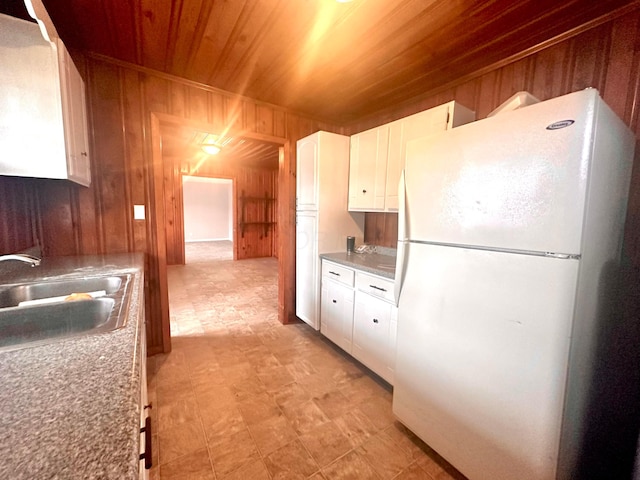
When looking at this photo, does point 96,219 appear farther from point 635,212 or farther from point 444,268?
point 635,212

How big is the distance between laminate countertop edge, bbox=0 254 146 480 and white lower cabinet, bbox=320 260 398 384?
A: 1.53 m

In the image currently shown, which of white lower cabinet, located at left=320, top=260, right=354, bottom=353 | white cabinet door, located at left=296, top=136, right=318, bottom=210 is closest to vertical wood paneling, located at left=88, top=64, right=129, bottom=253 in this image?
white cabinet door, located at left=296, top=136, right=318, bottom=210

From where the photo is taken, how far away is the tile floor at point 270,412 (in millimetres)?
1354

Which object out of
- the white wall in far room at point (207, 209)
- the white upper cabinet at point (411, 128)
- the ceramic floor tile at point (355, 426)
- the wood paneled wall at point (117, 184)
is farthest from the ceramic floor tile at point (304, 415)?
the white wall in far room at point (207, 209)

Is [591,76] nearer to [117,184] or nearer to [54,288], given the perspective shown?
[54,288]

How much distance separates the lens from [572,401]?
0.99m

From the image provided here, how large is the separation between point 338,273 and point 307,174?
1.09 meters

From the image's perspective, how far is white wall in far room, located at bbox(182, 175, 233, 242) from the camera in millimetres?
9555

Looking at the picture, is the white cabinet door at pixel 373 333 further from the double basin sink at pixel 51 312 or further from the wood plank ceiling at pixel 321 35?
the wood plank ceiling at pixel 321 35

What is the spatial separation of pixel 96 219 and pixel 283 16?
195cm

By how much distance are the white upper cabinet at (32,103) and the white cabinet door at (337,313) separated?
6.49ft

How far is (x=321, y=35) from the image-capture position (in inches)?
64.1

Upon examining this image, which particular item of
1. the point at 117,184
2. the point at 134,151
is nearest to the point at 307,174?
the point at 134,151

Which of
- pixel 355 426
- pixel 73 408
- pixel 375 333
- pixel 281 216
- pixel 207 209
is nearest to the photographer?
pixel 73 408
